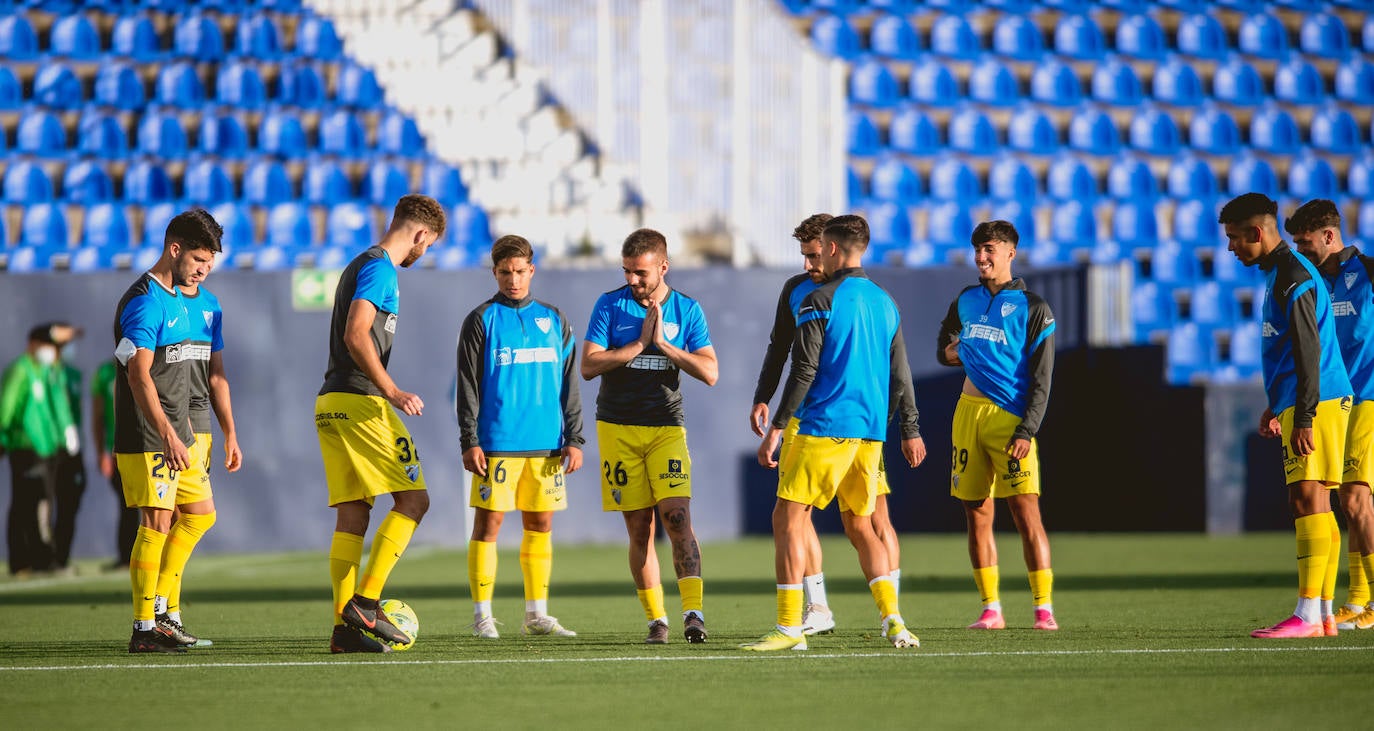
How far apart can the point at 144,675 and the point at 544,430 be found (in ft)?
7.10

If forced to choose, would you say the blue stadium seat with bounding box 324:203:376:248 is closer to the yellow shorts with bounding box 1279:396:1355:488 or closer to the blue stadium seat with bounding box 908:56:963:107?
the blue stadium seat with bounding box 908:56:963:107

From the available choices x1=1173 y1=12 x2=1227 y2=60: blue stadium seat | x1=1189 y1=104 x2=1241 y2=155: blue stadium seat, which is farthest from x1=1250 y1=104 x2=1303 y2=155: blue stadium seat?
x1=1173 y1=12 x2=1227 y2=60: blue stadium seat

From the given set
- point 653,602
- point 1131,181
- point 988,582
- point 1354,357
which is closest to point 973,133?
point 1131,181

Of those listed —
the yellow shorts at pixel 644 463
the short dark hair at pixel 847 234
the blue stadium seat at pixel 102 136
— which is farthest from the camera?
the blue stadium seat at pixel 102 136

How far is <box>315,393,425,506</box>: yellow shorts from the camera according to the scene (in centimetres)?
662

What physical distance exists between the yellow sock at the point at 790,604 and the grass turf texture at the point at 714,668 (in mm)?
148

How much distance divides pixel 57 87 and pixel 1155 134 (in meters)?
14.2

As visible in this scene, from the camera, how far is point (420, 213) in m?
6.78

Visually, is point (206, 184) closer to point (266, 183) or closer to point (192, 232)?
point (266, 183)

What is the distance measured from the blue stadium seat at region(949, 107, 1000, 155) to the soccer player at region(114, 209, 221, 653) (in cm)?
1516

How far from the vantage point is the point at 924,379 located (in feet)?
49.7

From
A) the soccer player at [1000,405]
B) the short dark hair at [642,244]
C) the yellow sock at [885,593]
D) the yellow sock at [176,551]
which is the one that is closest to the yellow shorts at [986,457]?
the soccer player at [1000,405]

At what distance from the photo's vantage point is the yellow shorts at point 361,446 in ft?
21.7

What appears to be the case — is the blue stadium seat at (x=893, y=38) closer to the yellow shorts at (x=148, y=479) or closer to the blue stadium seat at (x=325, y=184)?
the blue stadium seat at (x=325, y=184)
